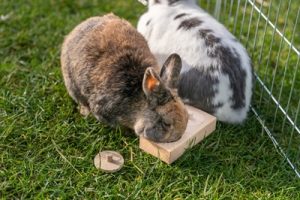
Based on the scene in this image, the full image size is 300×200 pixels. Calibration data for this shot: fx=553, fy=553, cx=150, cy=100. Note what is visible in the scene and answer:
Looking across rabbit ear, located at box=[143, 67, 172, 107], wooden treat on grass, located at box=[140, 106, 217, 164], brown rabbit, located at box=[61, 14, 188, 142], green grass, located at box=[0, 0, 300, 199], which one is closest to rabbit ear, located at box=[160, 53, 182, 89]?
brown rabbit, located at box=[61, 14, 188, 142]

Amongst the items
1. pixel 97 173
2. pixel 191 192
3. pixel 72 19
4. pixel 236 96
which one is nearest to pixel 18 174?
pixel 97 173

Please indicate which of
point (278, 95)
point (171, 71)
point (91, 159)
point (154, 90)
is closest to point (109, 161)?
point (91, 159)

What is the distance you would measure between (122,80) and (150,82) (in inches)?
10.6

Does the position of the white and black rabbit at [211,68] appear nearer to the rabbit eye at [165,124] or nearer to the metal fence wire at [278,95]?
the metal fence wire at [278,95]

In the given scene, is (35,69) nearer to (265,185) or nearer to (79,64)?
(79,64)

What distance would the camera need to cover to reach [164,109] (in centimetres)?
326

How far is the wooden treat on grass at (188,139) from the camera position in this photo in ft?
11.0

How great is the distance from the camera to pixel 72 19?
488 cm

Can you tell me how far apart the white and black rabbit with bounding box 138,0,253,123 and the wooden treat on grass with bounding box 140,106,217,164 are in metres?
0.08

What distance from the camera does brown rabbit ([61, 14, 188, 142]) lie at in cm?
328

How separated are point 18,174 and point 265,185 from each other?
1.47 metres

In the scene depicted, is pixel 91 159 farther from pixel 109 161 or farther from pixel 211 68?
pixel 211 68

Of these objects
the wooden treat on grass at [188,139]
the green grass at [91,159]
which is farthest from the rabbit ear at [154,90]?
the green grass at [91,159]

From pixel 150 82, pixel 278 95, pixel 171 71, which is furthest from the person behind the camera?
pixel 278 95
